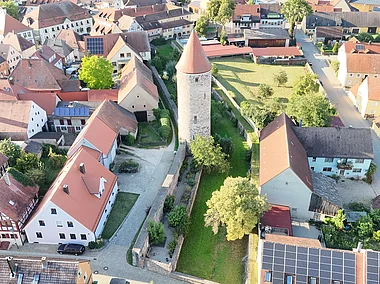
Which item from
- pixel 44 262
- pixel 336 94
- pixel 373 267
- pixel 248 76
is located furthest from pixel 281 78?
pixel 44 262

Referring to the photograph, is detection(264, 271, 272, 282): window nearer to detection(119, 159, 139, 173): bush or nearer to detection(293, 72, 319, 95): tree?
detection(119, 159, 139, 173): bush

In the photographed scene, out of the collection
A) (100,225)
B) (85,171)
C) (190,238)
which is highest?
(85,171)

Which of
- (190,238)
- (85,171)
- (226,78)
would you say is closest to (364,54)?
(226,78)

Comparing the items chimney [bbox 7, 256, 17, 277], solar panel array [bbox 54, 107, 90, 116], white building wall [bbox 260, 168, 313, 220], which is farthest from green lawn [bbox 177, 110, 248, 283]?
solar panel array [bbox 54, 107, 90, 116]

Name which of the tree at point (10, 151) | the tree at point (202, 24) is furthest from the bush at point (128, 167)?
the tree at point (202, 24)

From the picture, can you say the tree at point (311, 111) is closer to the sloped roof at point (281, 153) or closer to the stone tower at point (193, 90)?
the sloped roof at point (281, 153)

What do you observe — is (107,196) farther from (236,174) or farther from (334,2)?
(334,2)

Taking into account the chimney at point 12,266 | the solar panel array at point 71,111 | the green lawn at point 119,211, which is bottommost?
the green lawn at point 119,211
